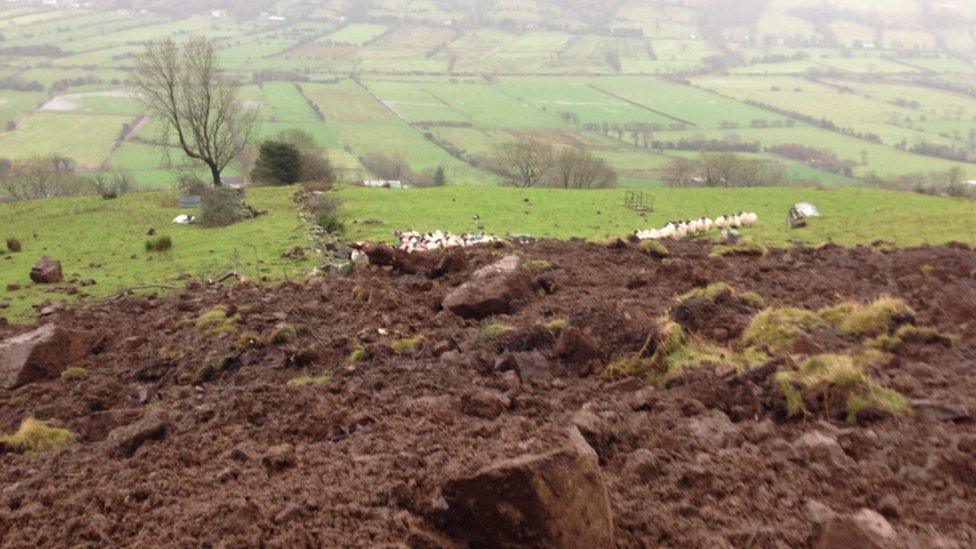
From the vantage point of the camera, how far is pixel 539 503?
4.42m

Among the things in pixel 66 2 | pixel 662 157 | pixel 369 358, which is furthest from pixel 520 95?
pixel 66 2

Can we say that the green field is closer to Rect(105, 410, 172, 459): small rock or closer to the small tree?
the small tree

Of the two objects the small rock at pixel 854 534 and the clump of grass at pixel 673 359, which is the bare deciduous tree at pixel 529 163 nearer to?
the clump of grass at pixel 673 359

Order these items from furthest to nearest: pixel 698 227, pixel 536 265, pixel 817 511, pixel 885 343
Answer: pixel 698 227 → pixel 536 265 → pixel 885 343 → pixel 817 511

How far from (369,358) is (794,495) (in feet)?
19.9

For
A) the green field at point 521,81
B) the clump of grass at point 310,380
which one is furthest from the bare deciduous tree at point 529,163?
the clump of grass at point 310,380

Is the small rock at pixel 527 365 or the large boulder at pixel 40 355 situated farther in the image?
the large boulder at pixel 40 355

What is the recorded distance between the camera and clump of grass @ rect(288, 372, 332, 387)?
29.0 ft

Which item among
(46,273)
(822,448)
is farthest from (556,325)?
(46,273)

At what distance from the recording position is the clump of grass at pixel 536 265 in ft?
44.8

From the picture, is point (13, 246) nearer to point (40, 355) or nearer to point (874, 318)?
point (40, 355)

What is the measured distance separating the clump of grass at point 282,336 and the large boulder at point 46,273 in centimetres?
1093

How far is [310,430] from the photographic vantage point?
715cm

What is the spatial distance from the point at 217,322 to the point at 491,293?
498 cm
